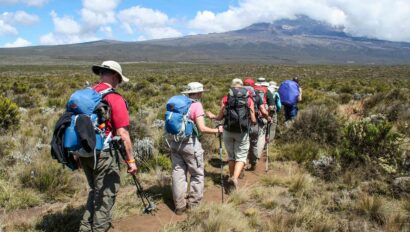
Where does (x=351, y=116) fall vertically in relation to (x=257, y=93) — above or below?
below

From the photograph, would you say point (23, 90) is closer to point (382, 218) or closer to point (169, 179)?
point (169, 179)

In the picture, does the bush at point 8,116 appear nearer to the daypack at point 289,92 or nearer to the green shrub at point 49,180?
the green shrub at point 49,180

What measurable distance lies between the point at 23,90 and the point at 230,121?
1523 centimetres

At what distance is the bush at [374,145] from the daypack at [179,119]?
11.0 feet

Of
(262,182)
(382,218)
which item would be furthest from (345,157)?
(382,218)

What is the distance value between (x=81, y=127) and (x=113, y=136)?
51 centimetres

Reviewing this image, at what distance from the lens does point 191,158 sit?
540 cm

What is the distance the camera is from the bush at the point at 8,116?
965cm

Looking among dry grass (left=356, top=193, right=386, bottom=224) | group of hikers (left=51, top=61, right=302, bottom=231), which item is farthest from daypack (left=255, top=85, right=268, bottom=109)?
dry grass (left=356, top=193, right=386, bottom=224)

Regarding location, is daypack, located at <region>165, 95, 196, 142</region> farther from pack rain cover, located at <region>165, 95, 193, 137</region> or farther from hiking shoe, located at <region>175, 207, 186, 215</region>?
hiking shoe, located at <region>175, 207, 186, 215</region>

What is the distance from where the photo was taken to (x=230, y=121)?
612 centimetres

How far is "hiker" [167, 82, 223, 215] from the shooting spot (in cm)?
527

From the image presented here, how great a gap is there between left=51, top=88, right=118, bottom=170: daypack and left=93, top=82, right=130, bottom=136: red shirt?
5cm

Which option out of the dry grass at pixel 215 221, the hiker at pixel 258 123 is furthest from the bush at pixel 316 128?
the dry grass at pixel 215 221
